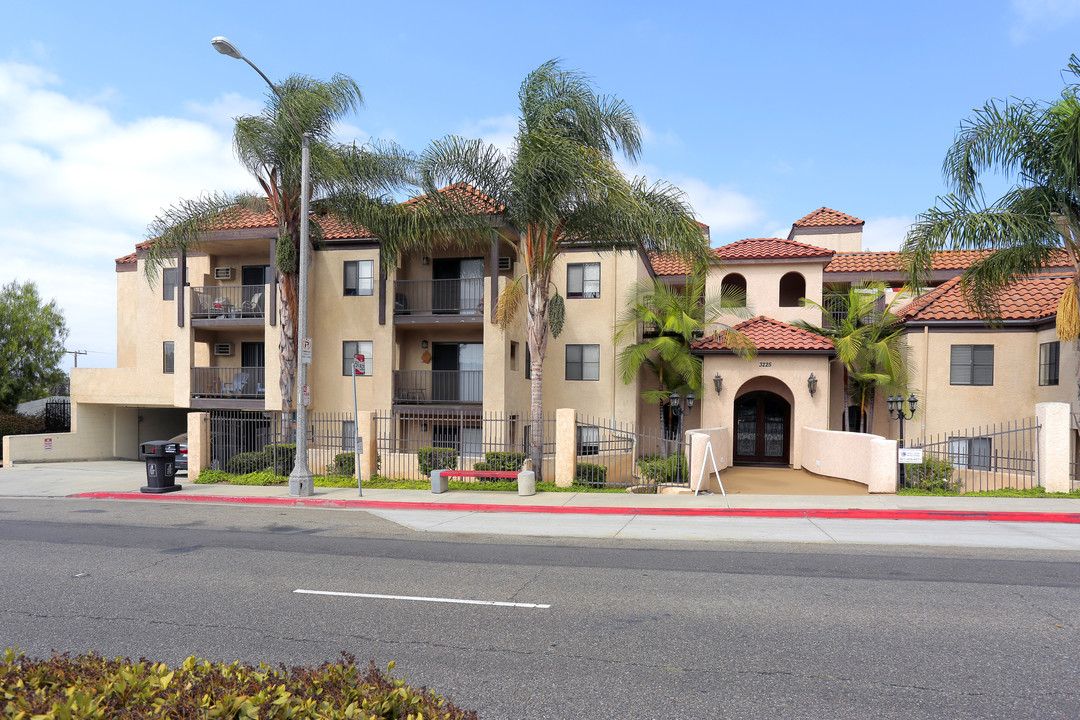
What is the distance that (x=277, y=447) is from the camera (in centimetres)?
1958

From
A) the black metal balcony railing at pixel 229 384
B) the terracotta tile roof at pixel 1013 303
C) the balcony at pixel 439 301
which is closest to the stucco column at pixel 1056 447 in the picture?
the terracotta tile roof at pixel 1013 303

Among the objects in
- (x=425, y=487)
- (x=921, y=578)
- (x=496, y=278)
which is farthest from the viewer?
(x=496, y=278)

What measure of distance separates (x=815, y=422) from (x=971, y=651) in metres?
16.3

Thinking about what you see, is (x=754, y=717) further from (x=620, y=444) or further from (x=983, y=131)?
(x=620, y=444)

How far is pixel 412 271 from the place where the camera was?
2361 cm

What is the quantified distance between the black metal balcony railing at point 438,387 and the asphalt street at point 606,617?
34.4 ft

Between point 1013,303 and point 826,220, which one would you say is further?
point 826,220

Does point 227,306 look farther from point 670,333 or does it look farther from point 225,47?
point 670,333

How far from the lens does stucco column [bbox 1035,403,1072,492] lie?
14898 millimetres

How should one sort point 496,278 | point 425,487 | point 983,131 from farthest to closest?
point 496,278 < point 425,487 < point 983,131

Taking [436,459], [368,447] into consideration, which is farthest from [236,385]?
[436,459]

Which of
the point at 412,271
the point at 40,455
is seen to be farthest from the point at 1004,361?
the point at 40,455

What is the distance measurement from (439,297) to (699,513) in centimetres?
1214

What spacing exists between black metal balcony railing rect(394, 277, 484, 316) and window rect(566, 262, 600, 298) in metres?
3.13
